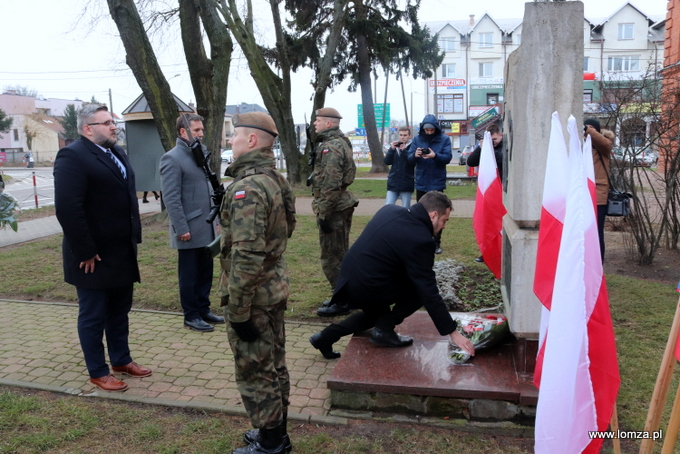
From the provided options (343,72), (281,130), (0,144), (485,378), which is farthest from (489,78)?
(485,378)

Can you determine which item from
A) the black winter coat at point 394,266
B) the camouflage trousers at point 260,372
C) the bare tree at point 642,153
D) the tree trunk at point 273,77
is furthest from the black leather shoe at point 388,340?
the tree trunk at point 273,77

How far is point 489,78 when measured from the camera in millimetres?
63625

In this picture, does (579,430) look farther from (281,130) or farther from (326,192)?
(281,130)

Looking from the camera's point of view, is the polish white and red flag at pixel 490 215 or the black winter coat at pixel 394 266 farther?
the polish white and red flag at pixel 490 215

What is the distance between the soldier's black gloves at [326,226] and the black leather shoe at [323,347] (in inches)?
58.1

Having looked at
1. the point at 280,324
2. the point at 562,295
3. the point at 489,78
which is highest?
the point at 489,78

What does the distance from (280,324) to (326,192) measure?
99.2 inches

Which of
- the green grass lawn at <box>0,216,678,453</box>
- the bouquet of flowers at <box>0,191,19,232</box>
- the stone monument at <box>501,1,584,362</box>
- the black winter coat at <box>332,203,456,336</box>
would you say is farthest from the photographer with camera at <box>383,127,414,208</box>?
the bouquet of flowers at <box>0,191,19,232</box>

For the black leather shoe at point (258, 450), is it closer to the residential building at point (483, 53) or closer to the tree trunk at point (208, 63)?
the tree trunk at point (208, 63)

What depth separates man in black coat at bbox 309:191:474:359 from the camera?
12.3 feet

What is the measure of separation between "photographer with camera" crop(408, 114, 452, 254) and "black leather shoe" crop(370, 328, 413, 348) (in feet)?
12.7

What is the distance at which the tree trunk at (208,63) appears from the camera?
11.3 metres

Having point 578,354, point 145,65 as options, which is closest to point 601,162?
point 578,354

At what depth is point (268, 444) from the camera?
3172 mm
